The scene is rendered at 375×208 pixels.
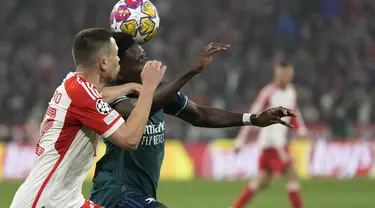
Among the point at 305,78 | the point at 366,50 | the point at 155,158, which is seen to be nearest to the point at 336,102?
the point at 305,78

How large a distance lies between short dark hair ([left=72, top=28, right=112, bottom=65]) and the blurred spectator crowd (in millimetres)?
A: 12150

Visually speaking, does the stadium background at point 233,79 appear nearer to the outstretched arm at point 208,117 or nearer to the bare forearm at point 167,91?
the outstretched arm at point 208,117

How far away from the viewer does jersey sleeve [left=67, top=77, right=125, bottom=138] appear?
464cm

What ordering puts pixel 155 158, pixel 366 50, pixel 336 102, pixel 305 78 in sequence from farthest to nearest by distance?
pixel 366 50 → pixel 305 78 → pixel 336 102 → pixel 155 158

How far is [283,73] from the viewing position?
1116cm

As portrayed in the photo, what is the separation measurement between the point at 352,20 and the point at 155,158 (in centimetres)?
1709

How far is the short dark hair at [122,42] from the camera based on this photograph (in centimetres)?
538

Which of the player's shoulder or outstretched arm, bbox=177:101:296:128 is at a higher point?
outstretched arm, bbox=177:101:296:128

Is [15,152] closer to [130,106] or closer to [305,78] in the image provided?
[305,78]

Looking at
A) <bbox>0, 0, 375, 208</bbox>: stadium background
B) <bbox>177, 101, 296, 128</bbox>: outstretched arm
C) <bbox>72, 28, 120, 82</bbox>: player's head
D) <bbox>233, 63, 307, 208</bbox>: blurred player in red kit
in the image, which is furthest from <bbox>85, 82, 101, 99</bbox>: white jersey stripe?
<bbox>0, 0, 375, 208</bbox>: stadium background

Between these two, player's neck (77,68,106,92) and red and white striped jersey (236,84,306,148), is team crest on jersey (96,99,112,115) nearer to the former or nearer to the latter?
player's neck (77,68,106,92)

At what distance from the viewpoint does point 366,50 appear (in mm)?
20953

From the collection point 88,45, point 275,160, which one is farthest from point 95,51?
point 275,160

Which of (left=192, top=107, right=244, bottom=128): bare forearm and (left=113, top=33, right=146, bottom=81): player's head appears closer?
(left=113, top=33, right=146, bottom=81): player's head
